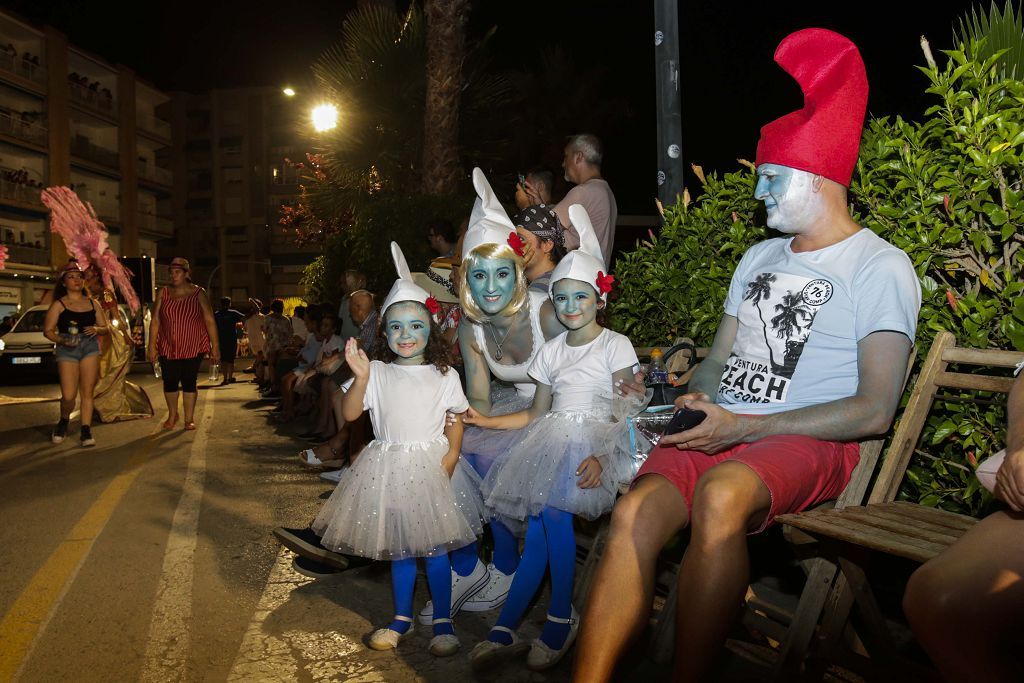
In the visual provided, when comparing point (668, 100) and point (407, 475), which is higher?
point (668, 100)

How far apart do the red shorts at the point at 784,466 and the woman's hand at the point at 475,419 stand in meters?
0.99

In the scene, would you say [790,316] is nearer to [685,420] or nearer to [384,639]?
[685,420]

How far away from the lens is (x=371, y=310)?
8164 millimetres

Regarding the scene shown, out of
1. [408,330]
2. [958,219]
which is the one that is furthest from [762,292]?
[408,330]

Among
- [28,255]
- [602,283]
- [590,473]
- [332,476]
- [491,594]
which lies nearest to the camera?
[590,473]

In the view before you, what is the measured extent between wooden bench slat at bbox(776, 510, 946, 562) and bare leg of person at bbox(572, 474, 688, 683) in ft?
1.25

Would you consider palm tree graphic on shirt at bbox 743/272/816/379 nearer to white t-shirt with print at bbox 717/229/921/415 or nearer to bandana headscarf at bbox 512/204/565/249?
white t-shirt with print at bbox 717/229/921/415

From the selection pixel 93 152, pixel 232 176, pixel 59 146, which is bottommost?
pixel 59 146

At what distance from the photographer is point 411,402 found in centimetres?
406

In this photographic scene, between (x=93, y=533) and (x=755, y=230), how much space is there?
4396mm

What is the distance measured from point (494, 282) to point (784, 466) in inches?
75.3

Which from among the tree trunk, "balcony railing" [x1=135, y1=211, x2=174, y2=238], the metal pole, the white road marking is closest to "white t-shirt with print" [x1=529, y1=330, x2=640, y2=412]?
the white road marking

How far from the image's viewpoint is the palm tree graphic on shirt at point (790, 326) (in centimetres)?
315

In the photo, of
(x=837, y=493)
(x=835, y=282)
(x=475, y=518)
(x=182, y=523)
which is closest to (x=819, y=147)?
(x=835, y=282)
